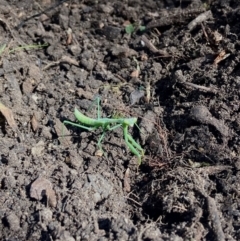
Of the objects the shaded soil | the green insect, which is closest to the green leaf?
the shaded soil

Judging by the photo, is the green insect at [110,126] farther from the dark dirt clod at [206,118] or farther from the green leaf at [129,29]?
the green leaf at [129,29]

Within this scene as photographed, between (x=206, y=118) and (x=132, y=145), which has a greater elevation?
(x=206, y=118)

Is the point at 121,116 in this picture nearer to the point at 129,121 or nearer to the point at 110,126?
the point at 110,126

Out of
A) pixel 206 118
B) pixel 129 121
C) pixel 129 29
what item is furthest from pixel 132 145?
pixel 129 29

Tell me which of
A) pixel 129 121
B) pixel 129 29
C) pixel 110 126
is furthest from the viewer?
pixel 129 29

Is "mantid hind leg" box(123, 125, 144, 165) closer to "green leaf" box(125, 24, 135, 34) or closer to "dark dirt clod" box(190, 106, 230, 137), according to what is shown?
"dark dirt clod" box(190, 106, 230, 137)

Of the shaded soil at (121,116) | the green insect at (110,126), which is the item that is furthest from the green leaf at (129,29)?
the green insect at (110,126)
